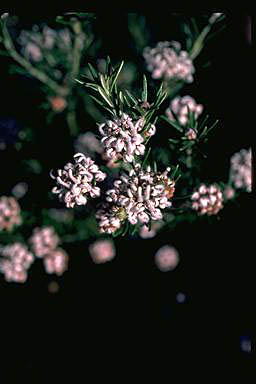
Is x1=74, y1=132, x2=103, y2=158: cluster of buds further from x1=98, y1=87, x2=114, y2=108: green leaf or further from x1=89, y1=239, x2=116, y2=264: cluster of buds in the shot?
x1=98, y1=87, x2=114, y2=108: green leaf

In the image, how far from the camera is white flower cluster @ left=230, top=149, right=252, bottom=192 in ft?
7.70

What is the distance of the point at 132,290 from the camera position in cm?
307

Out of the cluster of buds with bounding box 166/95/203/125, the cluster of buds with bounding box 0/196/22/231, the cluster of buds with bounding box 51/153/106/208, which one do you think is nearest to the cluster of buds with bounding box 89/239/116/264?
the cluster of buds with bounding box 0/196/22/231

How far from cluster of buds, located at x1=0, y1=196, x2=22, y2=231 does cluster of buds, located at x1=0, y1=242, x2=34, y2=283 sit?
0.14m

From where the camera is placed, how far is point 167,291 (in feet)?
9.95

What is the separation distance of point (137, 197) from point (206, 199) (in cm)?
60

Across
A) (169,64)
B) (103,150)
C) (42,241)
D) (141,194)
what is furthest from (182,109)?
(42,241)

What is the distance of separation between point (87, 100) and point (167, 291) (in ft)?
5.20

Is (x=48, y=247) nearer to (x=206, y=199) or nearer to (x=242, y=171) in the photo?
(x=206, y=199)

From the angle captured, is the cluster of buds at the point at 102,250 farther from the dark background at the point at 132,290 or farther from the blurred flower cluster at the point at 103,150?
the dark background at the point at 132,290

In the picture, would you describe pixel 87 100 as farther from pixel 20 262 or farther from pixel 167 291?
pixel 167 291

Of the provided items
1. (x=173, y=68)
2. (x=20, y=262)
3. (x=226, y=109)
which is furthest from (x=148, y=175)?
(x=226, y=109)

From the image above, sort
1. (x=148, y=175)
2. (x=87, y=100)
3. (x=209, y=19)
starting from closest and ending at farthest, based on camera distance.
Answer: (x=148, y=175) → (x=209, y=19) → (x=87, y=100)

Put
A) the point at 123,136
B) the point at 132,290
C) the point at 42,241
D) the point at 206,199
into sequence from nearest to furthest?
the point at 123,136 → the point at 206,199 → the point at 42,241 → the point at 132,290
